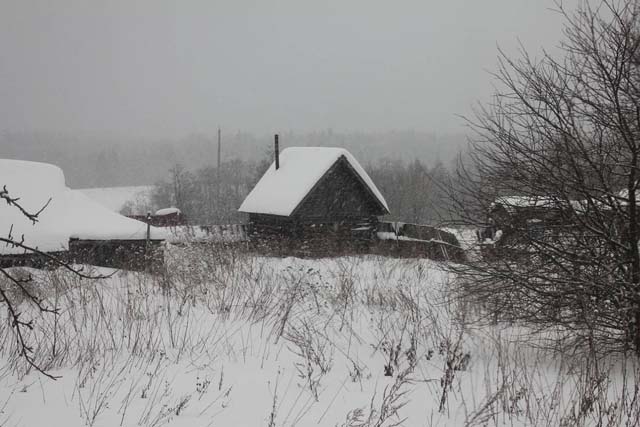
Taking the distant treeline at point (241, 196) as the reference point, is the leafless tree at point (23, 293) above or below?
below

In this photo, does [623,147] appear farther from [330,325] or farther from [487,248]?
[330,325]

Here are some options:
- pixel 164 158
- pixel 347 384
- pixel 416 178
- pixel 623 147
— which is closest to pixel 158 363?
pixel 347 384

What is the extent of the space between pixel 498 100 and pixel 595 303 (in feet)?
8.23

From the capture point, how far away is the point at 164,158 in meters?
171

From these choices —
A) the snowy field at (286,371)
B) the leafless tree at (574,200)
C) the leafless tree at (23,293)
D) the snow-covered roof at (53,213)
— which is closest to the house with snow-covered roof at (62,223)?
the snow-covered roof at (53,213)

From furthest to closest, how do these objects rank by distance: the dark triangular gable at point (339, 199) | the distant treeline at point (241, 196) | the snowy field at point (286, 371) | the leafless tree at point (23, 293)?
1. the distant treeline at point (241, 196)
2. the dark triangular gable at point (339, 199)
3. the snowy field at point (286, 371)
4. the leafless tree at point (23, 293)

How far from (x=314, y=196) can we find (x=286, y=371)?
15046 millimetres

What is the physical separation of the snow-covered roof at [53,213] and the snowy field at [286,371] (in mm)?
2665

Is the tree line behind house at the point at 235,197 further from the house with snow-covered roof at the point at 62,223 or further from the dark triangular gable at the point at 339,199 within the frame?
the house with snow-covered roof at the point at 62,223

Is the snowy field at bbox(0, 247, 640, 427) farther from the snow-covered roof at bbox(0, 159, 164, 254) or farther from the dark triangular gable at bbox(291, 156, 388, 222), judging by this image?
the dark triangular gable at bbox(291, 156, 388, 222)

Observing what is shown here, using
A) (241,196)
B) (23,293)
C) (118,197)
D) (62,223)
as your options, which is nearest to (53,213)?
(62,223)

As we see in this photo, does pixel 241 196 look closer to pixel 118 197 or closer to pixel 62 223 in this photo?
pixel 118 197

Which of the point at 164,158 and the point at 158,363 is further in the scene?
the point at 164,158

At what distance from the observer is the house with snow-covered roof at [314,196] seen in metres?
19.6
